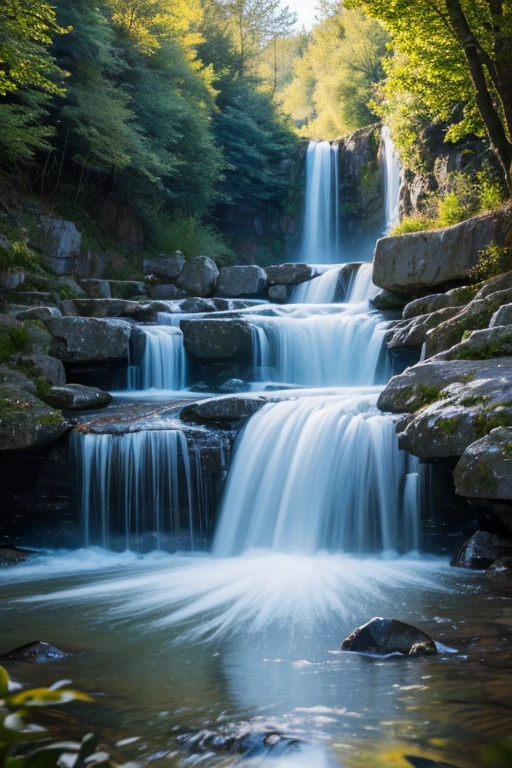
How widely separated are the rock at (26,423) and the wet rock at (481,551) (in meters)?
5.28

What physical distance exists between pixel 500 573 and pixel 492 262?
7.21 m

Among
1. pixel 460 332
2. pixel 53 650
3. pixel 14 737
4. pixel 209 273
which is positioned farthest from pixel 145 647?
pixel 209 273

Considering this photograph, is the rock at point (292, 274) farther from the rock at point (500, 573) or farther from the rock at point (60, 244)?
the rock at point (500, 573)

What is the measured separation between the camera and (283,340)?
14617 millimetres

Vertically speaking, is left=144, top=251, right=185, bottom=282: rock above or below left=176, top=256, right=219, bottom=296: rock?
above

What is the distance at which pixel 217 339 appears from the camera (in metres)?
14.2

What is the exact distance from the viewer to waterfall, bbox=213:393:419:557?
8852 mm

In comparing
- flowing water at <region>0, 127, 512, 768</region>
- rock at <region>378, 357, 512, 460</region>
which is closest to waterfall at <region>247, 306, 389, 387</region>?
flowing water at <region>0, 127, 512, 768</region>

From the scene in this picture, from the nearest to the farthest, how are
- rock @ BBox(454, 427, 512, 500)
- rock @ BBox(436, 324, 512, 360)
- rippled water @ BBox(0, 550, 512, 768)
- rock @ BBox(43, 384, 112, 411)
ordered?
rippled water @ BBox(0, 550, 512, 768)
rock @ BBox(454, 427, 512, 500)
rock @ BBox(436, 324, 512, 360)
rock @ BBox(43, 384, 112, 411)

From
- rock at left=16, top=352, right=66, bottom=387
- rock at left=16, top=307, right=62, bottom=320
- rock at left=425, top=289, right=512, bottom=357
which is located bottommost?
rock at left=16, top=352, right=66, bottom=387

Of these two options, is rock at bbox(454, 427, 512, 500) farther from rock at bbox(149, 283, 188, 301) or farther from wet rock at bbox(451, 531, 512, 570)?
rock at bbox(149, 283, 188, 301)

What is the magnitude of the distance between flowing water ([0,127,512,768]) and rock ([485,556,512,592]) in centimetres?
18

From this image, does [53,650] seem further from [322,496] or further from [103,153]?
[103,153]

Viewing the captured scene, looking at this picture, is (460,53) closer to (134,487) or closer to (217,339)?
Answer: (217,339)
